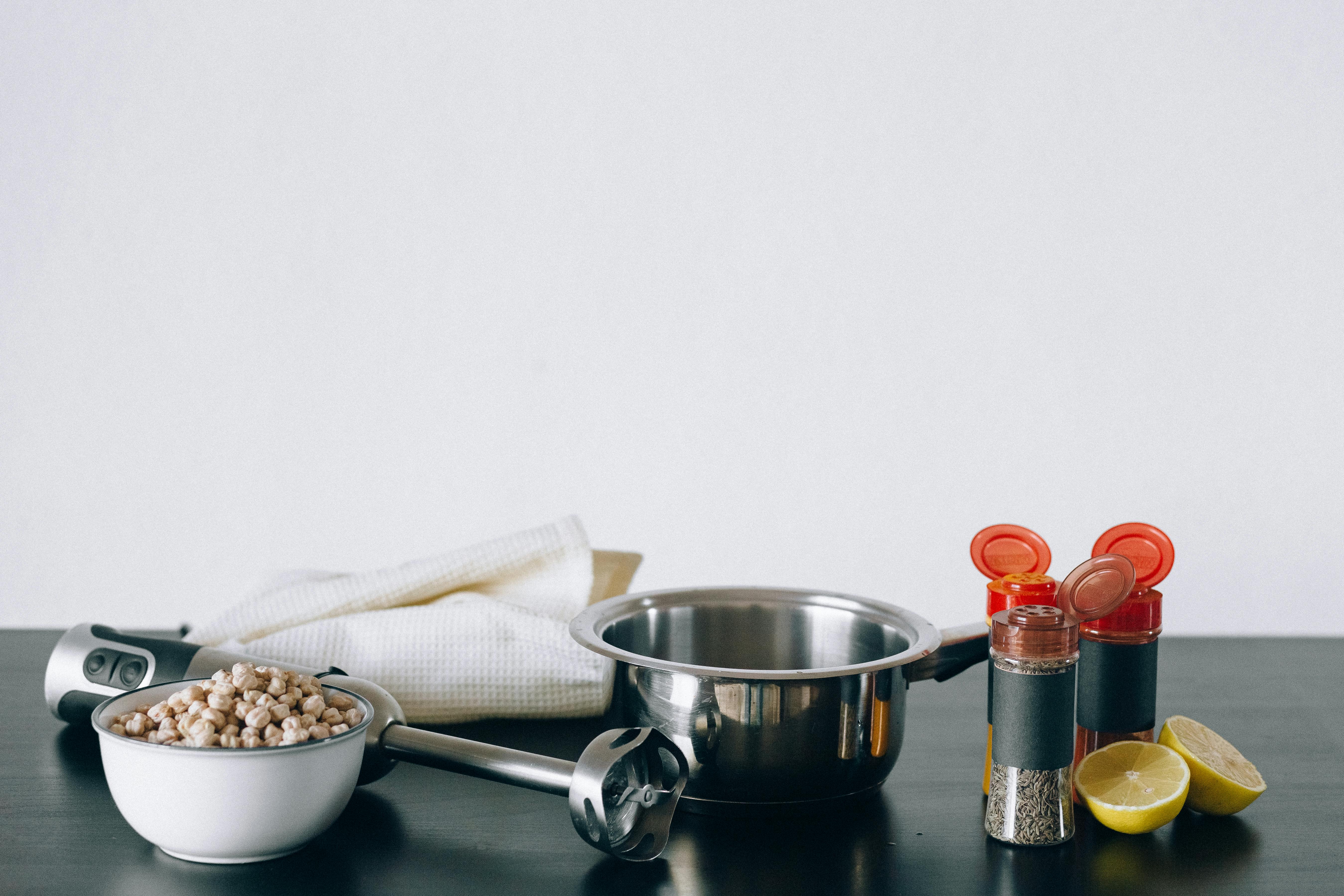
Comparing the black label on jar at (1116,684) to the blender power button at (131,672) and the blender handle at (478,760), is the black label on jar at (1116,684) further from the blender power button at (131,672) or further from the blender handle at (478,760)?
the blender power button at (131,672)

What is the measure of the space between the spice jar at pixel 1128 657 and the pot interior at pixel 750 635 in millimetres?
194

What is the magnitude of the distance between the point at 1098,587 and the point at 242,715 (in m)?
0.59

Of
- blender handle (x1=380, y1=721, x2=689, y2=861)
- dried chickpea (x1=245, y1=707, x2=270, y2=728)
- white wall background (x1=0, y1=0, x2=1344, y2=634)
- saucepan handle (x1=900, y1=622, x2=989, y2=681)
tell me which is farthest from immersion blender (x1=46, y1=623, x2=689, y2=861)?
white wall background (x1=0, y1=0, x2=1344, y2=634)

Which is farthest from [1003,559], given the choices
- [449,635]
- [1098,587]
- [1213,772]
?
[449,635]

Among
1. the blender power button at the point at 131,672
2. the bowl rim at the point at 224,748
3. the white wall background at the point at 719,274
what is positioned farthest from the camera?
the white wall background at the point at 719,274

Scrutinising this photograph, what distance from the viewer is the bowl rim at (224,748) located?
2.22 ft

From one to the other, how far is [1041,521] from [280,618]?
1.62m

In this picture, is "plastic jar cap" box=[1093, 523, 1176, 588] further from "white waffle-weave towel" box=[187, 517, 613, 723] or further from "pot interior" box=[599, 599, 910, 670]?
"white waffle-weave towel" box=[187, 517, 613, 723]

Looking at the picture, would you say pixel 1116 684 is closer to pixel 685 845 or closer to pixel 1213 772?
pixel 1213 772

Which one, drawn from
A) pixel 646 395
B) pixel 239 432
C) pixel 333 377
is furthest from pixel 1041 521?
pixel 239 432

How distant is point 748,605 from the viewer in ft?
3.26

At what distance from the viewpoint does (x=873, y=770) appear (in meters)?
0.81

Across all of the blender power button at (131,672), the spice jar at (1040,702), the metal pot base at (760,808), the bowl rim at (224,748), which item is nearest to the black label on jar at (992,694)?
the spice jar at (1040,702)

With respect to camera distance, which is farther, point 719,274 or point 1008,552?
point 719,274
